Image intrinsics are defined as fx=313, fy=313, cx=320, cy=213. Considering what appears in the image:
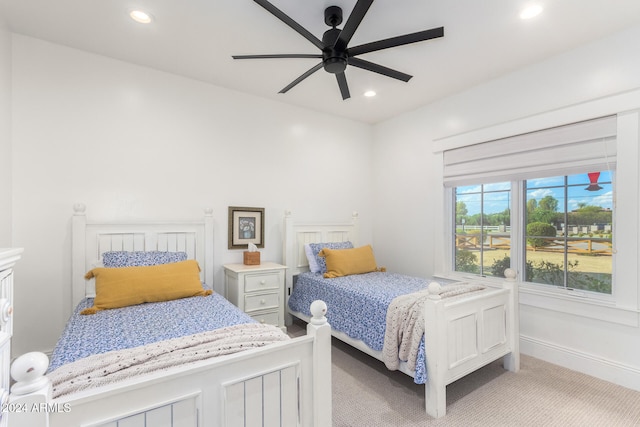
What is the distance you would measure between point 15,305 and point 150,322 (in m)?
1.46

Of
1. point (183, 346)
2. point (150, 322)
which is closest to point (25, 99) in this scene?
point (150, 322)

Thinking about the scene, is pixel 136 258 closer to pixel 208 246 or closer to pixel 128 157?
pixel 208 246

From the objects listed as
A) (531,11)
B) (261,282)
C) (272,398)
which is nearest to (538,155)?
(531,11)

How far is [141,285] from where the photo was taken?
7.36 ft

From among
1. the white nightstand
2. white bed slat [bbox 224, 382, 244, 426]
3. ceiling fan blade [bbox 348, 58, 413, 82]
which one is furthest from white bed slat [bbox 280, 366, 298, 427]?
ceiling fan blade [bbox 348, 58, 413, 82]

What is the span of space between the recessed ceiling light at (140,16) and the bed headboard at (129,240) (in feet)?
4.90

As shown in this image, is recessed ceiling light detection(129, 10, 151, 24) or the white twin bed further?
recessed ceiling light detection(129, 10, 151, 24)

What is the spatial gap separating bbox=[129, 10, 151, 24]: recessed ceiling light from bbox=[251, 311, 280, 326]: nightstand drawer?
2596 mm

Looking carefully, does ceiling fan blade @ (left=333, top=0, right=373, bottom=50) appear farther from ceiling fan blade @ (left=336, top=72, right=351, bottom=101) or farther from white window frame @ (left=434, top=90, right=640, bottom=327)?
white window frame @ (left=434, top=90, right=640, bottom=327)

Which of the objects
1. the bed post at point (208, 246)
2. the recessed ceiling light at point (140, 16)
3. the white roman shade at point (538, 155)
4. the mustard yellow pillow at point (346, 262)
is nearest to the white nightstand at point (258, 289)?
the bed post at point (208, 246)

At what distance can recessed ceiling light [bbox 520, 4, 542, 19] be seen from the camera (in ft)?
6.75

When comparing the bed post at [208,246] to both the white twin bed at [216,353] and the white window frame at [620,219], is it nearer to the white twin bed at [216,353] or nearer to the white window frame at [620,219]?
the white twin bed at [216,353]

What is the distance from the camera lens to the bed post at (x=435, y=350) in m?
1.96

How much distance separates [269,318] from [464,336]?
1.81m
